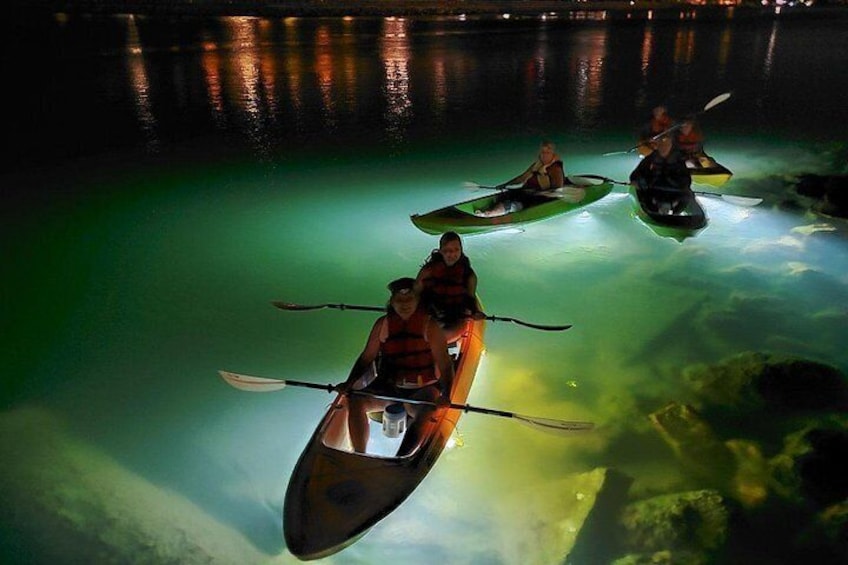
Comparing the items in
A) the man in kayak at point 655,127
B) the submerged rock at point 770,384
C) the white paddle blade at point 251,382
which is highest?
the man in kayak at point 655,127

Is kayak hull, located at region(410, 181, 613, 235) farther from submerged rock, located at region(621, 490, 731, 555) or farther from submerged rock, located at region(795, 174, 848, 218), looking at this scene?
submerged rock, located at region(621, 490, 731, 555)

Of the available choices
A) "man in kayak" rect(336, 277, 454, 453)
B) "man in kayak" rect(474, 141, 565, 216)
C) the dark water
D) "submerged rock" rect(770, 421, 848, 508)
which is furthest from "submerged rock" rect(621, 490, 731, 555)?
"man in kayak" rect(474, 141, 565, 216)

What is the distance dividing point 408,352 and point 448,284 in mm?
1516

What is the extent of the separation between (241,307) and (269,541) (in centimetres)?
407

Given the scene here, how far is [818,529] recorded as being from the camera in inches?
182

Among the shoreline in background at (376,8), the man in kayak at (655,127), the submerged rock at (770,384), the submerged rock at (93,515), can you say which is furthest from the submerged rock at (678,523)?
the shoreline in background at (376,8)

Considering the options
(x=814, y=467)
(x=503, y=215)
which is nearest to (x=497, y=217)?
(x=503, y=215)

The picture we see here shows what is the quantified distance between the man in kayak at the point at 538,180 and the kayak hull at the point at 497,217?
0.24ft

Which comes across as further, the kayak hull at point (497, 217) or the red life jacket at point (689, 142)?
the red life jacket at point (689, 142)

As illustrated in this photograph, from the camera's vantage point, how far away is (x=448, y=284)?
613 cm

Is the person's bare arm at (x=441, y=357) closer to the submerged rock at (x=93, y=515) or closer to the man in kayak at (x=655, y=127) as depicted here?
the submerged rock at (x=93, y=515)

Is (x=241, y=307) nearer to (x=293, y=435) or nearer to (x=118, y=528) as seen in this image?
(x=293, y=435)

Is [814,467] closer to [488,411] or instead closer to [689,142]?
[488,411]

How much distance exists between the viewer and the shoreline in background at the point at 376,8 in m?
62.8
